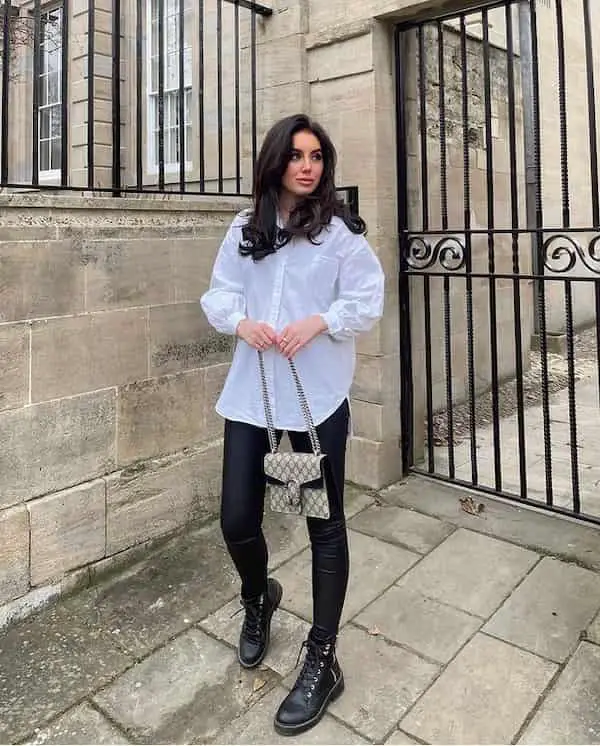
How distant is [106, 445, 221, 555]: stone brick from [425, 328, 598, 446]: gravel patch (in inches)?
82.2

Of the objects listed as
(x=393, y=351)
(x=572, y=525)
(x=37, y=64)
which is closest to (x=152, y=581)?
(x=393, y=351)

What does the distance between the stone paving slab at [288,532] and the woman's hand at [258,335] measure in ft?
5.11

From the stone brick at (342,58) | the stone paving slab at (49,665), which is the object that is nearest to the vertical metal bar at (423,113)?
the stone brick at (342,58)

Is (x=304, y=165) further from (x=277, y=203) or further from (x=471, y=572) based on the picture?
(x=471, y=572)

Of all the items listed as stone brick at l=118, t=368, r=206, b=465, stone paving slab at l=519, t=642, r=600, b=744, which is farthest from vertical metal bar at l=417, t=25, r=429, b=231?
stone paving slab at l=519, t=642, r=600, b=744

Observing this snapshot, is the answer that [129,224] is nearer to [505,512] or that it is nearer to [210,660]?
[210,660]

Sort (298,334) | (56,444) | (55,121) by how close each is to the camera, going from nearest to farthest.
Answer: (298,334)
(56,444)
(55,121)

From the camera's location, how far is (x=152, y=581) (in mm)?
3154

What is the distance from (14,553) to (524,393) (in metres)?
5.20

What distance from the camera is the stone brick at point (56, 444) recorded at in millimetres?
2854

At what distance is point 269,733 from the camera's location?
7.04 ft

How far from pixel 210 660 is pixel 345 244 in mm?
1706

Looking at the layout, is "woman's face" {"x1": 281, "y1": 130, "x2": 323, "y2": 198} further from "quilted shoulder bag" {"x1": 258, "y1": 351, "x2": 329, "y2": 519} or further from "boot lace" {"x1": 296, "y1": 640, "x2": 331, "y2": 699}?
"boot lace" {"x1": 296, "y1": 640, "x2": 331, "y2": 699}

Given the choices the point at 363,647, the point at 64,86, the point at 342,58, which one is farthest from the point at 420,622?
the point at 342,58
